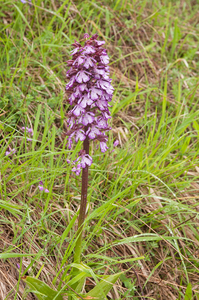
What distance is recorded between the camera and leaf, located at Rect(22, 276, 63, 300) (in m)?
1.96

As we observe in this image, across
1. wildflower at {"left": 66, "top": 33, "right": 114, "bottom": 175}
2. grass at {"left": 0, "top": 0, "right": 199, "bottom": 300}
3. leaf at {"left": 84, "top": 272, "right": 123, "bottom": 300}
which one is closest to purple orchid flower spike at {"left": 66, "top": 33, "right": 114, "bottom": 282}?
wildflower at {"left": 66, "top": 33, "right": 114, "bottom": 175}

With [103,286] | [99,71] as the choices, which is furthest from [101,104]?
[103,286]

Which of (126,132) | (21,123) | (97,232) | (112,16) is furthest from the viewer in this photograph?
(112,16)

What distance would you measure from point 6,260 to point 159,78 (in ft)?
12.5

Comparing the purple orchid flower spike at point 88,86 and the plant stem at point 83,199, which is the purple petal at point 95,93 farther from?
the plant stem at point 83,199

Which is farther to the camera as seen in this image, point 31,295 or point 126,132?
point 126,132

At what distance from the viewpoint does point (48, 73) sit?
151 inches

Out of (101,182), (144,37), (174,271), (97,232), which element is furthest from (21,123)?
(144,37)

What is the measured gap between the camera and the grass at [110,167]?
96.4 inches

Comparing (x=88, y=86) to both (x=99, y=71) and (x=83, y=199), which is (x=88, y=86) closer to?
(x=99, y=71)

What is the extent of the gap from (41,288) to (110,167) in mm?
1547

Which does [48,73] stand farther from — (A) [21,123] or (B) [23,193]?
(B) [23,193]

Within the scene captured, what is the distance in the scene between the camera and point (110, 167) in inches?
127

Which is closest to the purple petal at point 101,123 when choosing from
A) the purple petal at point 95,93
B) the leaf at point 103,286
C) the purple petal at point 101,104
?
the purple petal at point 101,104
